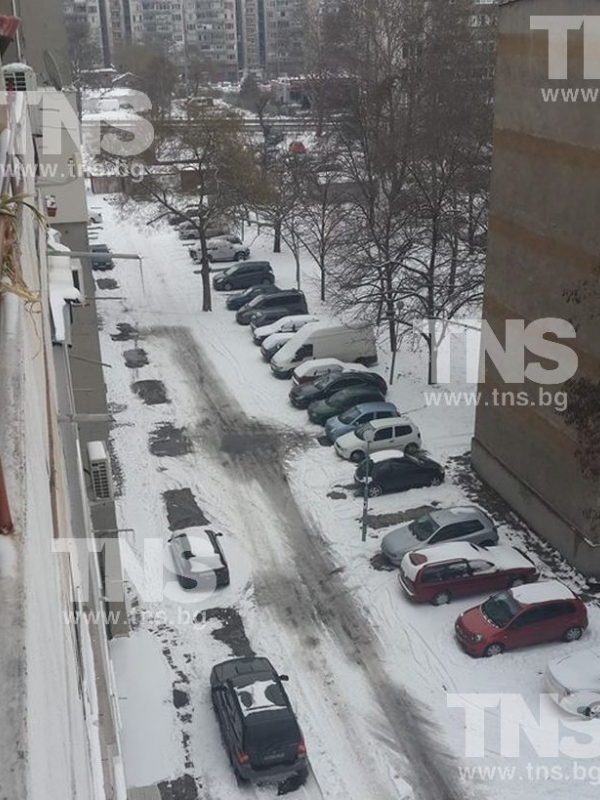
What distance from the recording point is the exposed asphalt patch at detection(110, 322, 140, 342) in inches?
1017

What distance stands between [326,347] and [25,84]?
46.5 ft

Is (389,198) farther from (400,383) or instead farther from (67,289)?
(67,289)

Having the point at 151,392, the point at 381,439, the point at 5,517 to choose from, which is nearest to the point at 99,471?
the point at 381,439

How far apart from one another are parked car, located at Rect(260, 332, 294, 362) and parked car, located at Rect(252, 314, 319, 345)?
872mm

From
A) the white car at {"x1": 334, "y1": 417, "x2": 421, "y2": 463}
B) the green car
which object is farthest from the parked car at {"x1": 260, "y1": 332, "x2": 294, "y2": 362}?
the white car at {"x1": 334, "y1": 417, "x2": 421, "y2": 463}

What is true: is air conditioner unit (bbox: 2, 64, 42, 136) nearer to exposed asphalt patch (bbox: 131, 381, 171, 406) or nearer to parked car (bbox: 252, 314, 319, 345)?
exposed asphalt patch (bbox: 131, 381, 171, 406)

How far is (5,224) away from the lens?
2.41 m

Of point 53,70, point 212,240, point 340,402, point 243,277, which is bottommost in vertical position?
point 340,402

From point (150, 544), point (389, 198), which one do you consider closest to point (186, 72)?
point (389, 198)

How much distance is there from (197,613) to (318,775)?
3680 mm

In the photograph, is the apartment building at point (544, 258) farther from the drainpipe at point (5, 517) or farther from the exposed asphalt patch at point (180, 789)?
the drainpipe at point (5, 517)

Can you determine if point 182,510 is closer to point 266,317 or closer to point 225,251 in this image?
point 266,317

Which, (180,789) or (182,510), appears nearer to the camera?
(180,789)

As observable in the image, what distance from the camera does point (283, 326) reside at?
81.9ft
